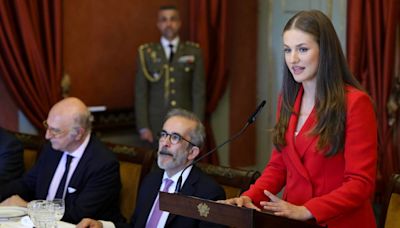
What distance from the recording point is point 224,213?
6.03 ft

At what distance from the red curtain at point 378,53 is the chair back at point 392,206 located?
182 cm

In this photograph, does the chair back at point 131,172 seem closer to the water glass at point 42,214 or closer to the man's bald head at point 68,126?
the man's bald head at point 68,126

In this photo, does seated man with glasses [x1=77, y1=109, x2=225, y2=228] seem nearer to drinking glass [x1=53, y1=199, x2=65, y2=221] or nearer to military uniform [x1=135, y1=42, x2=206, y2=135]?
drinking glass [x1=53, y1=199, x2=65, y2=221]

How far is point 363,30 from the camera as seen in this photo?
14.7ft

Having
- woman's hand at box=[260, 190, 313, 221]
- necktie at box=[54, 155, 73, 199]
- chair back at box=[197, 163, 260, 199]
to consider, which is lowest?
necktie at box=[54, 155, 73, 199]

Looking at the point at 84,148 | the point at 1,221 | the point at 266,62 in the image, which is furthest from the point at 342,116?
the point at 266,62

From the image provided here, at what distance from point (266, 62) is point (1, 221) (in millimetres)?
3401

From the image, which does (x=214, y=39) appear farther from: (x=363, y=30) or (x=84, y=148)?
(x=84, y=148)

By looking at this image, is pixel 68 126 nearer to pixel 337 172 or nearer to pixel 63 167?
pixel 63 167

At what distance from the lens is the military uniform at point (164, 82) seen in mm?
4961

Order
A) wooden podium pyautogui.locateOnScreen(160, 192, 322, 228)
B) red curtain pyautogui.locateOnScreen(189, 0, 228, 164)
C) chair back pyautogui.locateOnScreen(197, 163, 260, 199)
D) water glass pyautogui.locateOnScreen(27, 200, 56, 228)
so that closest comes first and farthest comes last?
wooden podium pyautogui.locateOnScreen(160, 192, 322, 228), water glass pyautogui.locateOnScreen(27, 200, 56, 228), chair back pyautogui.locateOnScreen(197, 163, 260, 199), red curtain pyautogui.locateOnScreen(189, 0, 228, 164)

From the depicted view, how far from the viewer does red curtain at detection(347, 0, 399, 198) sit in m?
4.38

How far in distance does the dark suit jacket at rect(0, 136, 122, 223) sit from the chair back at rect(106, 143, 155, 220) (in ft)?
0.16

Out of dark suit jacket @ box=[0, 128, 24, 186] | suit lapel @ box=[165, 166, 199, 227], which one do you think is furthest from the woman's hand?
dark suit jacket @ box=[0, 128, 24, 186]
